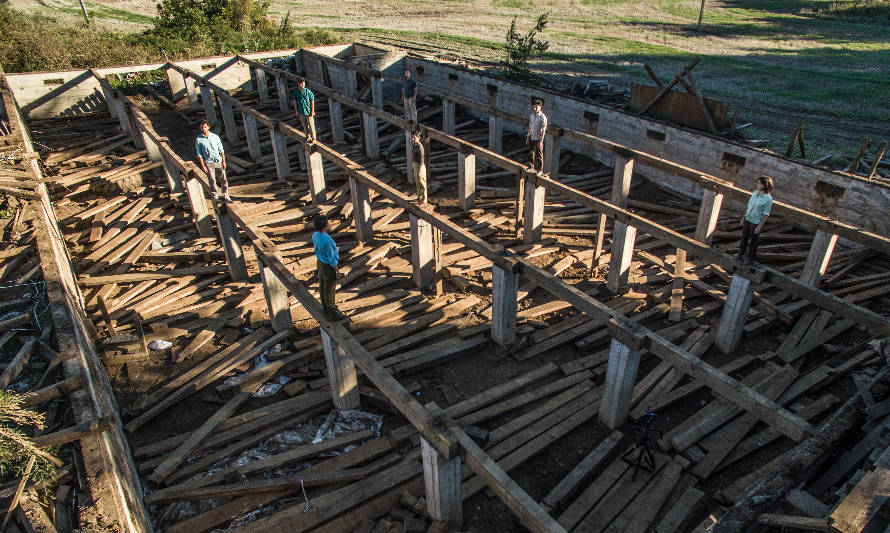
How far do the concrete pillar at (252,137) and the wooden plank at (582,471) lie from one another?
1287 centimetres

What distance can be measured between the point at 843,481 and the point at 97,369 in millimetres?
8417

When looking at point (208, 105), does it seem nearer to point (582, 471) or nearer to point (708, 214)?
point (708, 214)

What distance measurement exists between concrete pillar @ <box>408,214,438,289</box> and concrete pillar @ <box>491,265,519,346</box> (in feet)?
6.03

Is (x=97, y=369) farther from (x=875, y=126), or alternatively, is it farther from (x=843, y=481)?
(x=875, y=126)

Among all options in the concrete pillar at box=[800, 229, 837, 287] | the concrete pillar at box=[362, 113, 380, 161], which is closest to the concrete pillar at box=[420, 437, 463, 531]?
the concrete pillar at box=[800, 229, 837, 287]

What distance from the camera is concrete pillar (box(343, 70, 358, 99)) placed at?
19453 millimetres

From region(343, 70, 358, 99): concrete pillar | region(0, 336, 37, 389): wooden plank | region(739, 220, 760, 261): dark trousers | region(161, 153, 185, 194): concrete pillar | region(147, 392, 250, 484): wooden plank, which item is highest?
region(739, 220, 760, 261): dark trousers

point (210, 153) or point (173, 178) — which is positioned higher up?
point (210, 153)

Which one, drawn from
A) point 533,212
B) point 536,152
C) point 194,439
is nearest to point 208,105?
point 536,152

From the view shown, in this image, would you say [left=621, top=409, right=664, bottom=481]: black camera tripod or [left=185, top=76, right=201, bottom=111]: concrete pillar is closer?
[left=621, top=409, right=664, bottom=481]: black camera tripod

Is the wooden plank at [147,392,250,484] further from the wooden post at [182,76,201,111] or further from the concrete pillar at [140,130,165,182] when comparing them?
the wooden post at [182,76,201,111]

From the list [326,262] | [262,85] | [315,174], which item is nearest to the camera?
[326,262]

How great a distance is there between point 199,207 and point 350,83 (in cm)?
976

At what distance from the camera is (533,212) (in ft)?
36.0
